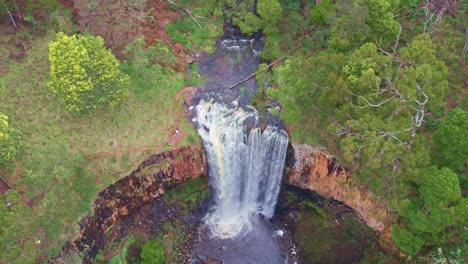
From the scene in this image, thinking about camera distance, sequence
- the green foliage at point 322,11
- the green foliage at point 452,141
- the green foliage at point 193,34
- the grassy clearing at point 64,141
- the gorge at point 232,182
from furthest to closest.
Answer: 1. the green foliage at point 193,34
2. the green foliage at point 322,11
3. the gorge at point 232,182
4. the grassy clearing at point 64,141
5. the green foliage at point 452,141

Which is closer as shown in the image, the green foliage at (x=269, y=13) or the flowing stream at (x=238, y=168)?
the flowing stream at (x=238, y=168)

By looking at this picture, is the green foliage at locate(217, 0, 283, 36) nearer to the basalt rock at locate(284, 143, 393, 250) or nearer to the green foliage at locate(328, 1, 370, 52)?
the green foliage at locate(328, 1, 370, 52)

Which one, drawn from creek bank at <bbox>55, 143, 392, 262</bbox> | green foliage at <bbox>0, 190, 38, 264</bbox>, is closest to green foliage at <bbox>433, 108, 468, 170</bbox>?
creek bank at <bbox>55, 143, 392, 262</bbox>

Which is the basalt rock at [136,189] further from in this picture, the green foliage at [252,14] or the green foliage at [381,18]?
the green foliage at [381,18]

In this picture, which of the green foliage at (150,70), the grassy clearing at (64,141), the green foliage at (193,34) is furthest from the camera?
the green foliage at (193,34)

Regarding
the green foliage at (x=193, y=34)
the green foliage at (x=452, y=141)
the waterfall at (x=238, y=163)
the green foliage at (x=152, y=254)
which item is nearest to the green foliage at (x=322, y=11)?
the green foliage at (x=193, y=34)

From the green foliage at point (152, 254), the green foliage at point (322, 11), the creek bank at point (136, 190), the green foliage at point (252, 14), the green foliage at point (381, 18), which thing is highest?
the green foliage at point (381, 18)

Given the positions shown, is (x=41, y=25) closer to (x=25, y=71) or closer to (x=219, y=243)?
(x=25, y=71)

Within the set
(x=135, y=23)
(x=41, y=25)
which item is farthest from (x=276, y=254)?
(x=41, y=25)
